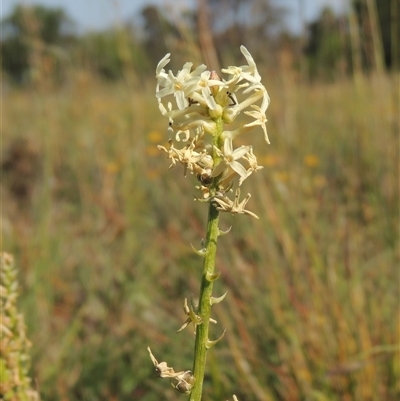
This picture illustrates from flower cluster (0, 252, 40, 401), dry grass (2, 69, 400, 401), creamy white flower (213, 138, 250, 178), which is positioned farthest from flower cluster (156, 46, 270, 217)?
dry grass (2, 69, 400, 401)

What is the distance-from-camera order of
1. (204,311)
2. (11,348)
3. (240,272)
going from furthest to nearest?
1. (240,272)
2. (11,348)
3. (204,311)

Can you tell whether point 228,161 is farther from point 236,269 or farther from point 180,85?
point 236,269

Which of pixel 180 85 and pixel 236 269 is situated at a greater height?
pixel 180 85

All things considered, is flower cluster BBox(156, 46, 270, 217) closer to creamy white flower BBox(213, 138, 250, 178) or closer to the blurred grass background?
creamy white flower BBox(213, 138, 250, 178)

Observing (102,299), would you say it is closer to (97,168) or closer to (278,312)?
(278,312)

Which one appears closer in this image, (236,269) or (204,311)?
(204,311)

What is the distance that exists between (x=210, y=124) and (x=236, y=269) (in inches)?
66.3

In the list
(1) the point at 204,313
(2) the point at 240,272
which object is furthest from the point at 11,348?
(2) the point at 240,272

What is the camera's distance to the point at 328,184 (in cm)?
365

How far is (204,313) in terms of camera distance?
568 millimetres

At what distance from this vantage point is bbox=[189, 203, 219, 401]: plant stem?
1.86ft

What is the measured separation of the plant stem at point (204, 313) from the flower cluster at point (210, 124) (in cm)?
3

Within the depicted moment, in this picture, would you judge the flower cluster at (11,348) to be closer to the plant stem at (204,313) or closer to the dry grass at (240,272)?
the plant stem at (204,313)

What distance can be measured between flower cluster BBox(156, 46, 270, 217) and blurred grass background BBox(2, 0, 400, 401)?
3.73ft
